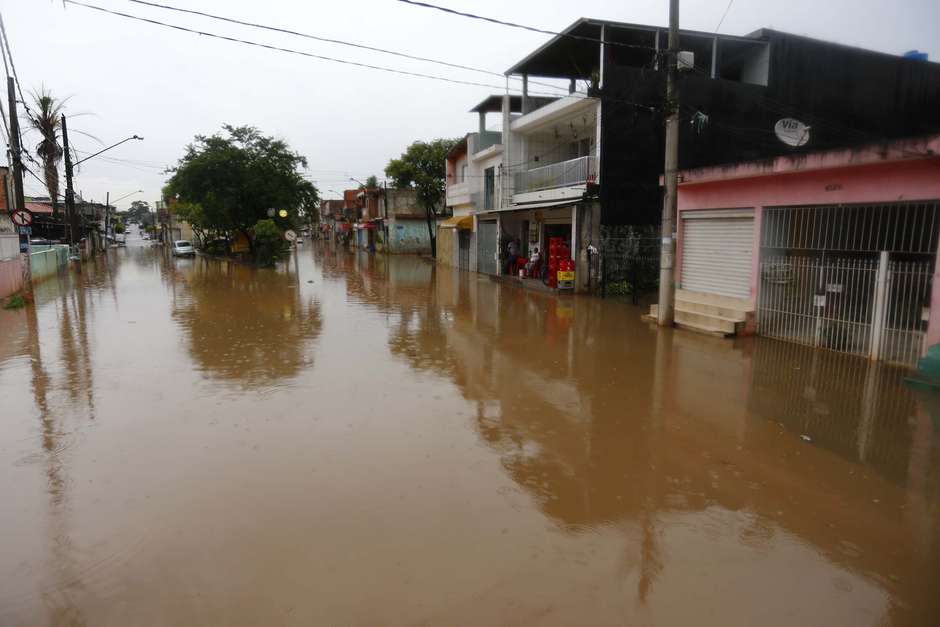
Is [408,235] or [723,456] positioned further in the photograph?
[408,235]

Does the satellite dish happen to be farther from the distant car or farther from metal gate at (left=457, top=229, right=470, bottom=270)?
the distant car

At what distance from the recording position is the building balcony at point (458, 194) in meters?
31.5

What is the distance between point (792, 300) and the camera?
11.2 meters

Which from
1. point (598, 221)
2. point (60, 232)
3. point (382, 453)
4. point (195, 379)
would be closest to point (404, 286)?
point (598, 221)

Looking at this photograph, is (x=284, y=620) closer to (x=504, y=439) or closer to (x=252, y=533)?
(x=252, y=533)

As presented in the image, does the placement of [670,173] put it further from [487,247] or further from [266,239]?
[266,239]

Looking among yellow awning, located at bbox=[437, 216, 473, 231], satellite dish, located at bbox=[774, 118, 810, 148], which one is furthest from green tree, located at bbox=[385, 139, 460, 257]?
satellite dish, located at bbox=[774, 118, 810, 148]

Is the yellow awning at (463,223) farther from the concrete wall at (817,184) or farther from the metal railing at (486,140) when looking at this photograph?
the concrete wall at (817,184)

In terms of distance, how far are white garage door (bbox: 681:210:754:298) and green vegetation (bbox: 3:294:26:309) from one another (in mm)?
17681

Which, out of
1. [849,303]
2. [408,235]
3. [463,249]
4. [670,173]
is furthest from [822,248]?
[408,235]

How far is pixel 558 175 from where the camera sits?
21.1 meters

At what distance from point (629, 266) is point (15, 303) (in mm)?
17758

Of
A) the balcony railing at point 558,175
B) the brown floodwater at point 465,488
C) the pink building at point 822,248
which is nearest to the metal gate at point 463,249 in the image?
the balcony railing at point 558,175

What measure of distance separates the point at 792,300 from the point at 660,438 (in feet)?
21.7
